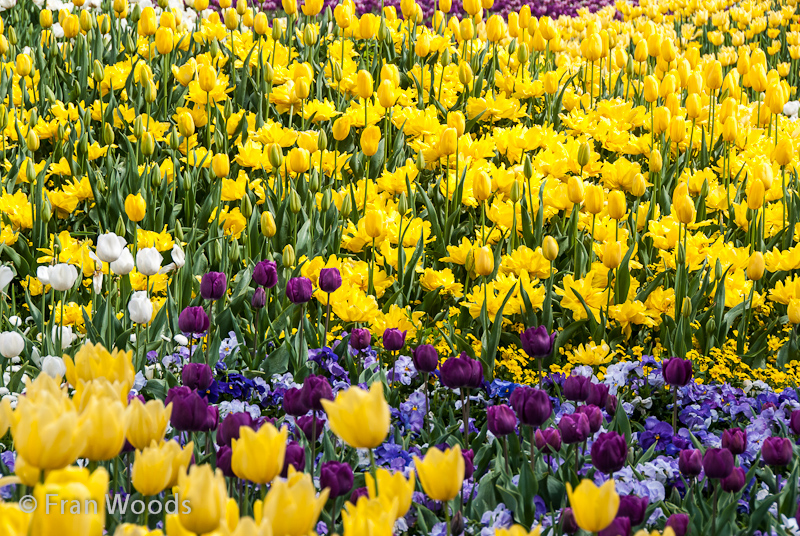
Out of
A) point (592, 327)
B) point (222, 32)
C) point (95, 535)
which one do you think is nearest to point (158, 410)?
point (95, 535)

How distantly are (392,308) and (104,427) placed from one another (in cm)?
145

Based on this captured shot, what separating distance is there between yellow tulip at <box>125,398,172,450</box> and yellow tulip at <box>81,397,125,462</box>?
0.45 ft

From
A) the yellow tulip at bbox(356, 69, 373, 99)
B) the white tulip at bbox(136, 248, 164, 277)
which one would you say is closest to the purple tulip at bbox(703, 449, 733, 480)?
the white tulip at bbox(136, 248, 164, 277)

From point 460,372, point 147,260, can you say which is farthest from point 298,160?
point 460,372

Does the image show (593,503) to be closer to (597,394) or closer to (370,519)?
(370,519)

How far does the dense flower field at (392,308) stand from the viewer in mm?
1185

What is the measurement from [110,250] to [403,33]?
3.66 m

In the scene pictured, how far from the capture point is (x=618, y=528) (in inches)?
49.4

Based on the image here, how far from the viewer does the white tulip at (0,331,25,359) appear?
2.02 m

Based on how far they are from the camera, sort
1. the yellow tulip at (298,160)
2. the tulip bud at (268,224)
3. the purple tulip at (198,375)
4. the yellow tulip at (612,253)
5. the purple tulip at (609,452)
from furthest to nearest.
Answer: the yellow tulip at (298,160)
the tulip bud at (268,224)
the yellow tulip at (612,253)
the purple tulip at (198,375)
the purple tulip at (609,452)

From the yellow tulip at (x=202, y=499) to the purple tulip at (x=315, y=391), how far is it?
0.63 metres

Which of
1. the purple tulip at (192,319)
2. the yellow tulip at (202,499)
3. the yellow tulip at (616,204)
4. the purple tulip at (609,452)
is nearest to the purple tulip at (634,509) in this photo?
the purple tulip at (609,452)

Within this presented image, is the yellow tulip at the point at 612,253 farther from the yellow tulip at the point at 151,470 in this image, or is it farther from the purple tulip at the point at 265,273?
the yellow tulip at the point at 151,470

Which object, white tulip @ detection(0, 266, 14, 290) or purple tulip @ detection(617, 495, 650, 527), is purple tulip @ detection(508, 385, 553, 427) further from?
white tulip @ detection(0, 266, 14, 290)
